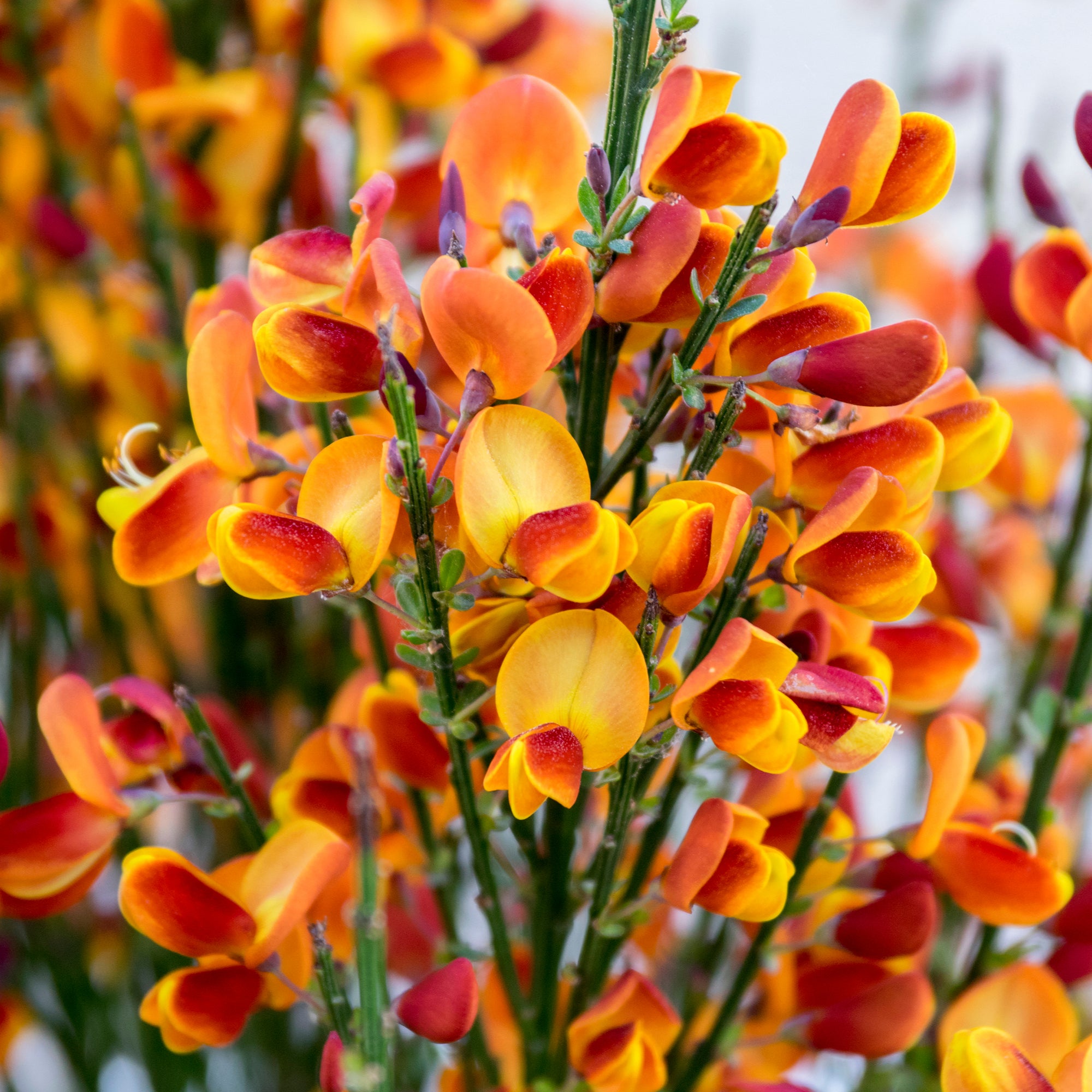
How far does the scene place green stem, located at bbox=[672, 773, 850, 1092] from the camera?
312mm

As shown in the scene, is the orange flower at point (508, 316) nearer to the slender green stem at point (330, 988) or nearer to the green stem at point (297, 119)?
the slender green stem at point (330, 988)

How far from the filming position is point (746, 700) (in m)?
0.24

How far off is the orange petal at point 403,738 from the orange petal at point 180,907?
6 cm

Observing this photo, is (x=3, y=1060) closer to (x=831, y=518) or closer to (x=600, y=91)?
(x=831, y=518)

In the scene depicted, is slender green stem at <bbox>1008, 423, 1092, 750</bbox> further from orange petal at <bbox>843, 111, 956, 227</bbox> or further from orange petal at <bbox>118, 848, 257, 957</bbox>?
orange petal at <bbox>118, 848, 257, 957</bbox>

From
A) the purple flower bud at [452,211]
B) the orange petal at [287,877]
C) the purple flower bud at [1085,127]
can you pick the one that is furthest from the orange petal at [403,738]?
the purple flower bud at [1085,127]

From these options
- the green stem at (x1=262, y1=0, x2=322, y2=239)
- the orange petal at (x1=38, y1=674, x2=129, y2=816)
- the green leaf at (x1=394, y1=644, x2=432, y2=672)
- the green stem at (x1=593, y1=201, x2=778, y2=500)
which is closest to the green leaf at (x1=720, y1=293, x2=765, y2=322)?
the green stem at (x1=593, y1=201, x2=778, y2=500)

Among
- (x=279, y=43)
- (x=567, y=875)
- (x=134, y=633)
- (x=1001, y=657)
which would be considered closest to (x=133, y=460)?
(x=134, y=633)

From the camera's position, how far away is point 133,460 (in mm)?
540

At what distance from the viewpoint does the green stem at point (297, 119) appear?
0.52m

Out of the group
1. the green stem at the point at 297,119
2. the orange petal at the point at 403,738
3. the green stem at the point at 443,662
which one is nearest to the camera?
the green stem at the point at 443,662

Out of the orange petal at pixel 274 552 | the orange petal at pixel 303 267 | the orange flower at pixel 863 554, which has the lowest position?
the orange petal at pixel 274 552

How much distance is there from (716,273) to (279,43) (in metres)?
0.39

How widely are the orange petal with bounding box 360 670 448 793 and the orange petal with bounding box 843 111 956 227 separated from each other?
0.18 metres
